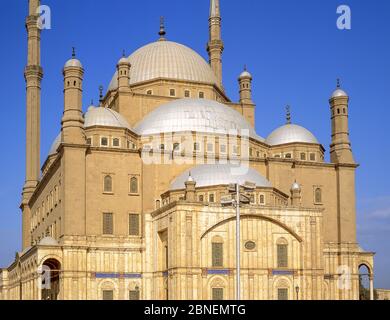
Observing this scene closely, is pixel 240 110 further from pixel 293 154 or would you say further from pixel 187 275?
pixel 187 275

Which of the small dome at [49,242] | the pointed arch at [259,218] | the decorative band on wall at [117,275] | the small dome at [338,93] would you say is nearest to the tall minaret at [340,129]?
the small dome at [338,93]

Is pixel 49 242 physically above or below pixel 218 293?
above

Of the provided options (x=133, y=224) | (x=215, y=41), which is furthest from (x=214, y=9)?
(x=133, y=224)

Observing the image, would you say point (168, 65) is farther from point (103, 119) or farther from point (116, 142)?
point (116, 142)

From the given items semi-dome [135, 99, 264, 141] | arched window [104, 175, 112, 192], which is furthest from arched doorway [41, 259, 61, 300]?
semi-dome [135, 99, 264, 141]

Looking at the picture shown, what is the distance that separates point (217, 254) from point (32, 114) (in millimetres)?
27419

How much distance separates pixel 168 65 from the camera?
59.3 m

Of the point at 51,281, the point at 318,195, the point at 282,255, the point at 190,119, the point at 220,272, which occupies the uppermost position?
the point at 190,119

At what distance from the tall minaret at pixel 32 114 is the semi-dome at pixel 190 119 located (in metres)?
13.0

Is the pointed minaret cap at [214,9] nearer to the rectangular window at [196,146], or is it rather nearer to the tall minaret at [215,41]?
the tall minaret at [215,41]

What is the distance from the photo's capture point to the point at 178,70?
59219mm

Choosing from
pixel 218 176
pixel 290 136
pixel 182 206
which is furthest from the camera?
pixel 290 136

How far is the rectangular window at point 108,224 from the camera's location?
45156 millimetres

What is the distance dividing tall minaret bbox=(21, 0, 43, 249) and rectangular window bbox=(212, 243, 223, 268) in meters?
26.2
